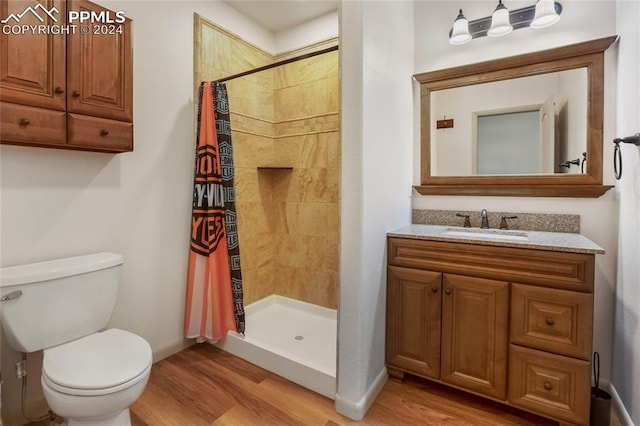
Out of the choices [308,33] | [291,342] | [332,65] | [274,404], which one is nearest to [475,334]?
[274,404]

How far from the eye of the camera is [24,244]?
59.7 inches

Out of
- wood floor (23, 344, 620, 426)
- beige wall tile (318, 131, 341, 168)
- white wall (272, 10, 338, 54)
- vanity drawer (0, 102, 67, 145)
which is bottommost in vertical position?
wood floor (23, 344, 620, 426)

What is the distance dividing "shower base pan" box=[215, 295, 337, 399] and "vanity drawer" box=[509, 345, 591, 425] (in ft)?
3.03

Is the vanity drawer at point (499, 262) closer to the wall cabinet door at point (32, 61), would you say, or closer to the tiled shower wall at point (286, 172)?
the tiled shower wall at point (286, 172)

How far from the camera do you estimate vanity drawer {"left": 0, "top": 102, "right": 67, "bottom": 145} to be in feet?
4.22

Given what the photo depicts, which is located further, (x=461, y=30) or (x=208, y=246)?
(x=208, y=246)

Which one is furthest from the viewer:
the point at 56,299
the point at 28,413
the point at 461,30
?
the point at 461,30

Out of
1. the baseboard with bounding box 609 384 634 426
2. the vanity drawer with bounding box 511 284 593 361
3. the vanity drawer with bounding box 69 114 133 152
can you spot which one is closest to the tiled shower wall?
the vanity drawer with bounding box 69 114 133 152

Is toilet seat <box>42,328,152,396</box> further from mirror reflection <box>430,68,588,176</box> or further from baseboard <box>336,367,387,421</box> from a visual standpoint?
mirror reflection <box>430,68,588,176</box>

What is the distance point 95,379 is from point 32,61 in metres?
1.35

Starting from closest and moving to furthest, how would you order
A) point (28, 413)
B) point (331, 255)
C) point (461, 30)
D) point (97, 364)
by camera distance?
point (97, 364)
point (28, 413)
point (461, 30)
point (331, 255)

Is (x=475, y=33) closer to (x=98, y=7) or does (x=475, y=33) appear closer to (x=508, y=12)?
(x=508, y=12)

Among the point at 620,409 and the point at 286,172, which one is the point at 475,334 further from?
the point at 286,172

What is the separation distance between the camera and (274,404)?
1.70m
